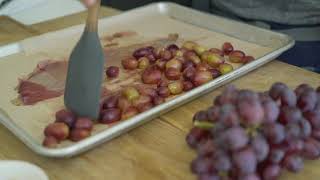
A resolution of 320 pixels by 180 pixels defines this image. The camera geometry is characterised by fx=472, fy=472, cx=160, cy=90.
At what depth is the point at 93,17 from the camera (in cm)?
60

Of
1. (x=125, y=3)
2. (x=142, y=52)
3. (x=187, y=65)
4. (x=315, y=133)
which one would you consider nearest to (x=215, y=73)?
(x=187, y=65)

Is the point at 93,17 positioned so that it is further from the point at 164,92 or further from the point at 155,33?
the point at 155,33

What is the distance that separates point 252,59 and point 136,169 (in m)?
0.36

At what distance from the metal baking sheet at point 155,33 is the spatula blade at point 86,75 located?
0.16 ft

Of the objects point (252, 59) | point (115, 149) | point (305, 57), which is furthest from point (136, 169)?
point (305, 57)

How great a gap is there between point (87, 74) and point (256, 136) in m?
0.25

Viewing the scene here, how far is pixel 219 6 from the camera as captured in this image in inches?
49.3

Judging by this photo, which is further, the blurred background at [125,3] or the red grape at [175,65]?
the blurred background at [125,3]

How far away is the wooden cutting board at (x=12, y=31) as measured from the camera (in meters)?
1.07

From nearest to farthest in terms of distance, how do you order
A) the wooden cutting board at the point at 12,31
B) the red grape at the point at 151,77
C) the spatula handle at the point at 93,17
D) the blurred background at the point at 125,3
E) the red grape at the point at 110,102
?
the spatula handle at the point at 93,17 < the red grape at the point at 110,102 < the red grape at the point at 151,77 < the wooden cutting board at the point at 12,31 < the blurred background at the point at 125,3

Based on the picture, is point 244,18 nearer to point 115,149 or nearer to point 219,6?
point 219,6

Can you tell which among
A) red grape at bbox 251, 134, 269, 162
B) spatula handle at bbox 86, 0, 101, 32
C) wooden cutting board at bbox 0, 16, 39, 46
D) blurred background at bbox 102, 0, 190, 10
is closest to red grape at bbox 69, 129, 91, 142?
spatula handle at bbox 86, 0, 101, 32

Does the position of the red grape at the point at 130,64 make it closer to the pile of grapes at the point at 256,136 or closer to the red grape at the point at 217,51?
the red grape at the point at 217,51

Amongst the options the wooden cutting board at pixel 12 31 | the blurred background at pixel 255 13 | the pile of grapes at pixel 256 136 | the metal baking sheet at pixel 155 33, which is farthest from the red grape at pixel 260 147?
the wooden cutting board at pixel 12 31
